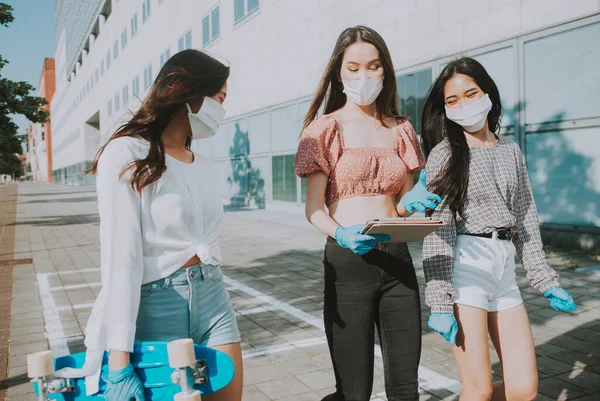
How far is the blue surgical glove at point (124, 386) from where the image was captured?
158 cm

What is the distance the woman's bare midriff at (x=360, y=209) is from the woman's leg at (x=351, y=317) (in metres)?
0.12

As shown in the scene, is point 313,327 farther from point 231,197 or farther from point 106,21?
point 106,21

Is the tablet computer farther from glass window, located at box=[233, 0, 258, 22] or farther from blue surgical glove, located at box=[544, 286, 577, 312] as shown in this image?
glass window, located at box=[233, 0, 258, 22]

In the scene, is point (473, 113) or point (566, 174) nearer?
point (473, 113)

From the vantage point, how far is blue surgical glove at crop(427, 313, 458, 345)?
7.41 feet

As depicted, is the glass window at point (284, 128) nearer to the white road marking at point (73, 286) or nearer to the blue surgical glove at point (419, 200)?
the white road marking at point (73, 286)

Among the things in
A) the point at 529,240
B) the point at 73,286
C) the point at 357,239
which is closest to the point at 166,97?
the point at 357,239

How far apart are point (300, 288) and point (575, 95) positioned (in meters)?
5.32

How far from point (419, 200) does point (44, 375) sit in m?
1.46

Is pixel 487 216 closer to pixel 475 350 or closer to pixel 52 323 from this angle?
pixel 475 350

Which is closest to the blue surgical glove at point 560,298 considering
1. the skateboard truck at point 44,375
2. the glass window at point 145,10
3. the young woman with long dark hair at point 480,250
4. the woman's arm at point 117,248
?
the young woman with long dark hair at point 480,250

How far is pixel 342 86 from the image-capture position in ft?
8.35

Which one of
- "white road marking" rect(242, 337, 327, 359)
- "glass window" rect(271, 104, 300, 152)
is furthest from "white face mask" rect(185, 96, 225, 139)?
"glass window" rect(271, 104, 300, 152)

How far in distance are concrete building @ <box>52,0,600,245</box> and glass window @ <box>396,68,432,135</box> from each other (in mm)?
29
